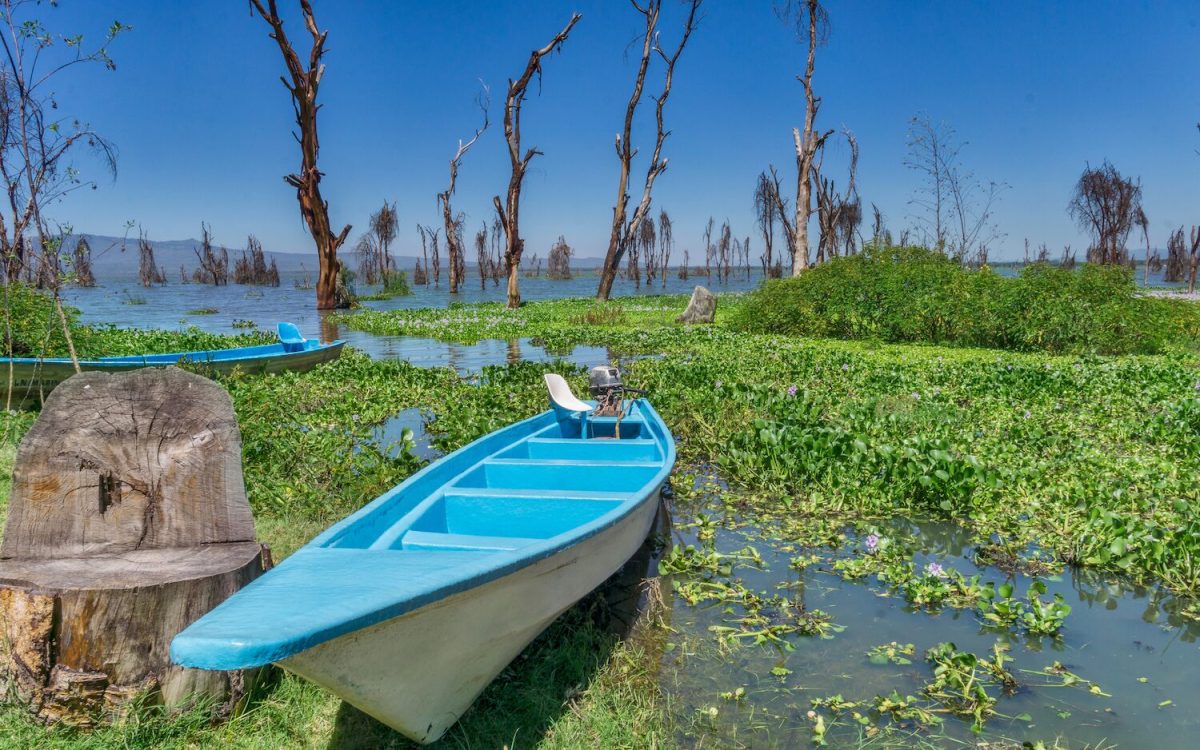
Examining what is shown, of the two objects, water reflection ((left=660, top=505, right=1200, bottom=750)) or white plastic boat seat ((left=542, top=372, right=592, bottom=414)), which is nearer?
water reflection ((left=660, top=505, right=1200, bottom=750))

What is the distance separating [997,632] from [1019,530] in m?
1.41

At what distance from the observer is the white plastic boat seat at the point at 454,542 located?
325 centimetres

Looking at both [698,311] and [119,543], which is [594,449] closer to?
[119,543]

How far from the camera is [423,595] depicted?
6.91 feet

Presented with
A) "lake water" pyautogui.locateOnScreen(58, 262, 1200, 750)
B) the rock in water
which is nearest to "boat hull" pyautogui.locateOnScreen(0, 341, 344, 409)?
"lake water" pyautogui.locateOnScreen(58, 262, 1200, 750)

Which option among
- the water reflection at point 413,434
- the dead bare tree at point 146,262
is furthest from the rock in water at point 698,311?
the dead bare tree at point 146,262

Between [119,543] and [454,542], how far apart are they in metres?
1.45

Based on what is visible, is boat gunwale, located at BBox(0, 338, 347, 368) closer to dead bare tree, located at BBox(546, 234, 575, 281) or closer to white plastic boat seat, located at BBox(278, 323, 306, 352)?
white plastic boat seat, located at BBox(278, 323, 306, 352)

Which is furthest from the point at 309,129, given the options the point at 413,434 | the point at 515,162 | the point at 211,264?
the point at 211,264

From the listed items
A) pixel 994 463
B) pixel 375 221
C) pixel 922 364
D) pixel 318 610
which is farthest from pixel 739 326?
pixel 375 221

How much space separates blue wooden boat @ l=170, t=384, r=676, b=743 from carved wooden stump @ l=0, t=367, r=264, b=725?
0.61m

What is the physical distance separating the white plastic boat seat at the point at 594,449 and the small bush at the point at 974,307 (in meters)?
10.4

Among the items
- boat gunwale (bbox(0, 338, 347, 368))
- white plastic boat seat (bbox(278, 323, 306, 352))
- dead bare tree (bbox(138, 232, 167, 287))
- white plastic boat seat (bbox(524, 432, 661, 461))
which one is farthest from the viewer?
dead bare tree (bbox(138, 232, 167, 287))

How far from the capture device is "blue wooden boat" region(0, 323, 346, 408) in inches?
292
